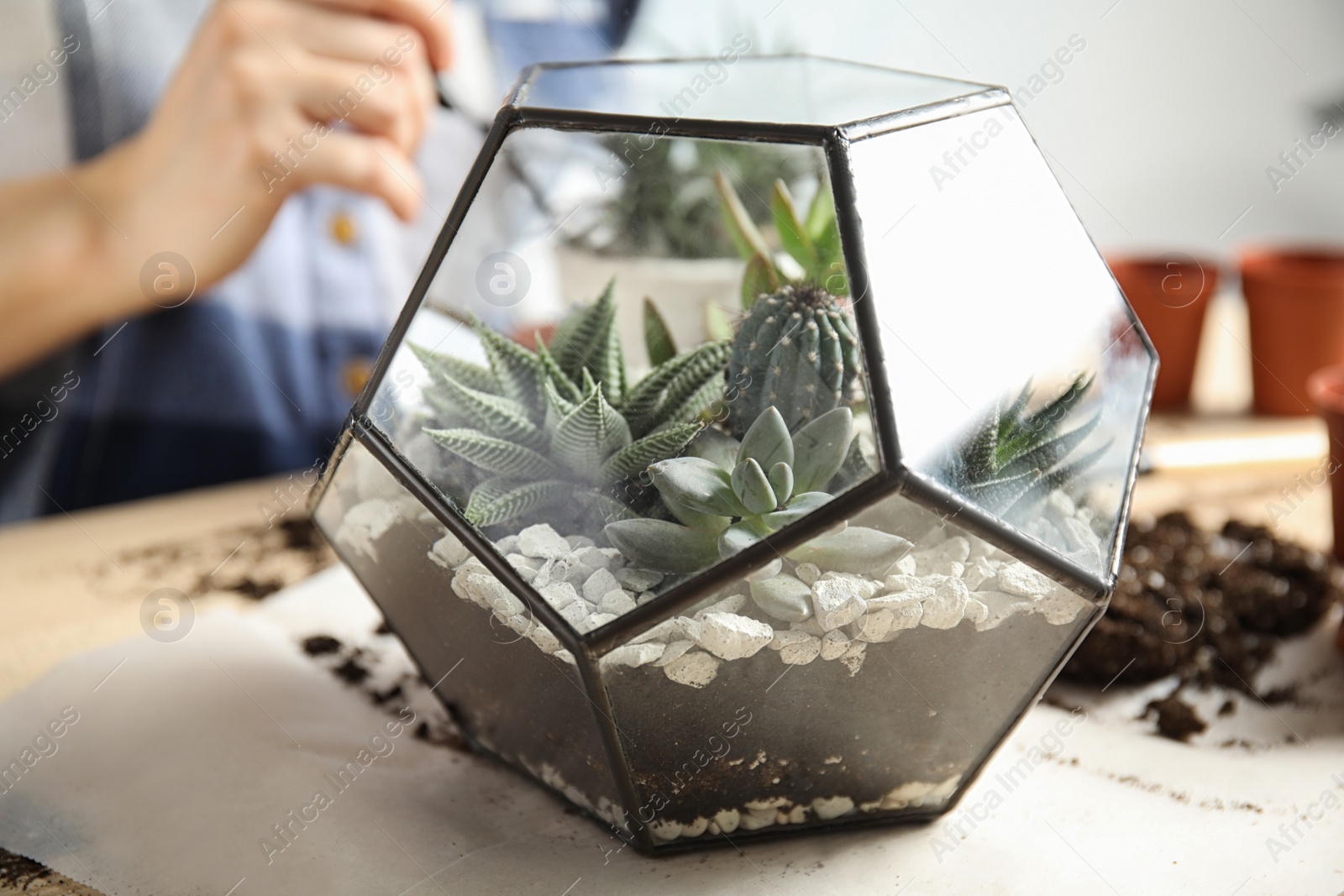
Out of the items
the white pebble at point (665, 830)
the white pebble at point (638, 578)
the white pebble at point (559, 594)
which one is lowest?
the white pebble at point (665, 830)

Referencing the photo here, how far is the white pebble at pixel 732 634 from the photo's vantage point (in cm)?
39

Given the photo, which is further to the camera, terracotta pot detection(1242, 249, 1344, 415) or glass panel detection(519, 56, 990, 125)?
terracotta pot detection(1242, 249, 1344, 415)

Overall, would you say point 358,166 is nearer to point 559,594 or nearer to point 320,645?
point 320,645

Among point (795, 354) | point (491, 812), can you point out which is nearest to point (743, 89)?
point (795, 354)

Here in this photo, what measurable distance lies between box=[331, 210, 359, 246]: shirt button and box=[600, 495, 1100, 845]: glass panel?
76 centimetres

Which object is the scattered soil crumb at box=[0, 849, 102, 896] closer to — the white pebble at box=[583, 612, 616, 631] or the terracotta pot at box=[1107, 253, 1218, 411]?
the white pebble at box=[583, 612, 616, 631]

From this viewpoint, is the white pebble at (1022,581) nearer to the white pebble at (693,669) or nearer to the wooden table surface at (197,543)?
the white pebble at (693,669)

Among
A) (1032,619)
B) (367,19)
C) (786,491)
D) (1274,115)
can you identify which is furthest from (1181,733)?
(1274,115)

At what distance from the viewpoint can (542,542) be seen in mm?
425

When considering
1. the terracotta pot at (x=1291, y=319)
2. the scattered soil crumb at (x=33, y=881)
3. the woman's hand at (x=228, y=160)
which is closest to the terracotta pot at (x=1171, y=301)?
the terracotta pot at (x=1291, y=319)

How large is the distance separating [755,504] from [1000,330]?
0.13 meters

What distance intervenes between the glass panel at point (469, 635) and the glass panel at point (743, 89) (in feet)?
0.67

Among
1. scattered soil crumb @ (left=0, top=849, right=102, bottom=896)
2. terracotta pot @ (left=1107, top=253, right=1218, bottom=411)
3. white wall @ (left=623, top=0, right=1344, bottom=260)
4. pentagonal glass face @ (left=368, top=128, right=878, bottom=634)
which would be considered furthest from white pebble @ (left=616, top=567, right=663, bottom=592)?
white wall @ (left=623, top=0, right=1344, bottom=260)

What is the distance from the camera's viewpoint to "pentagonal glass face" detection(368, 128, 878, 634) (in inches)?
15.6
